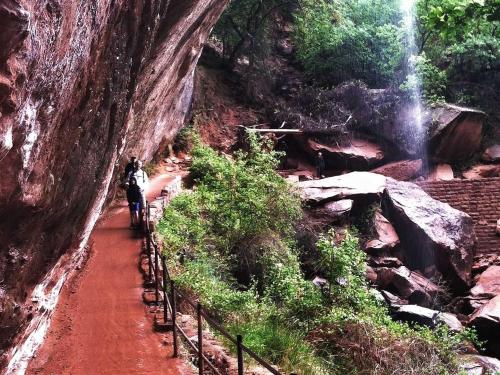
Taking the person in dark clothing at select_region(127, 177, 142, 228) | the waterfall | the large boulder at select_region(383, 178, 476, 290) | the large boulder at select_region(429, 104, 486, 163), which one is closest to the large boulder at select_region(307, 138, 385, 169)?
the waterfall

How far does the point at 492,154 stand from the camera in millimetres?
22203

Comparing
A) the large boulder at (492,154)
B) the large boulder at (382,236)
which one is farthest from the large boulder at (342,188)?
the large boulder at (492,154)

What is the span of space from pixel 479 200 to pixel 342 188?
5705 mm

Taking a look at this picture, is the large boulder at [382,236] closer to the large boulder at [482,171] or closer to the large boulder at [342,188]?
the large boulder at [342,188]

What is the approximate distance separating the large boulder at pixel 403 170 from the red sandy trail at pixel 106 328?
1356cm

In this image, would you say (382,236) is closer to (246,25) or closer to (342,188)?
(342,188)

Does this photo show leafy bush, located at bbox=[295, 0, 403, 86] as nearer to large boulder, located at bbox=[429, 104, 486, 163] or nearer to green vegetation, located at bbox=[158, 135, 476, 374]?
large boulder, located at bbox=[429, 104, 486, 163]

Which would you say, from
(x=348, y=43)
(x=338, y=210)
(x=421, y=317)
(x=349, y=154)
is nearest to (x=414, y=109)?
(x=349, y=154)

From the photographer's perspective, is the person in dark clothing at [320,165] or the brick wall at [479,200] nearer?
the brick wall at [479,200]

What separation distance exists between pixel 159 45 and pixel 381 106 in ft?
51.4

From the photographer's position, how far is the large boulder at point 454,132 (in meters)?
21.6

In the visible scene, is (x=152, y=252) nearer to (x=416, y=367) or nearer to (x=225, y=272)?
(x=225, y=272)

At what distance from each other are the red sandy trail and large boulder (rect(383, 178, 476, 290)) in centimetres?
911

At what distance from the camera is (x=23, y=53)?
11.4ft
